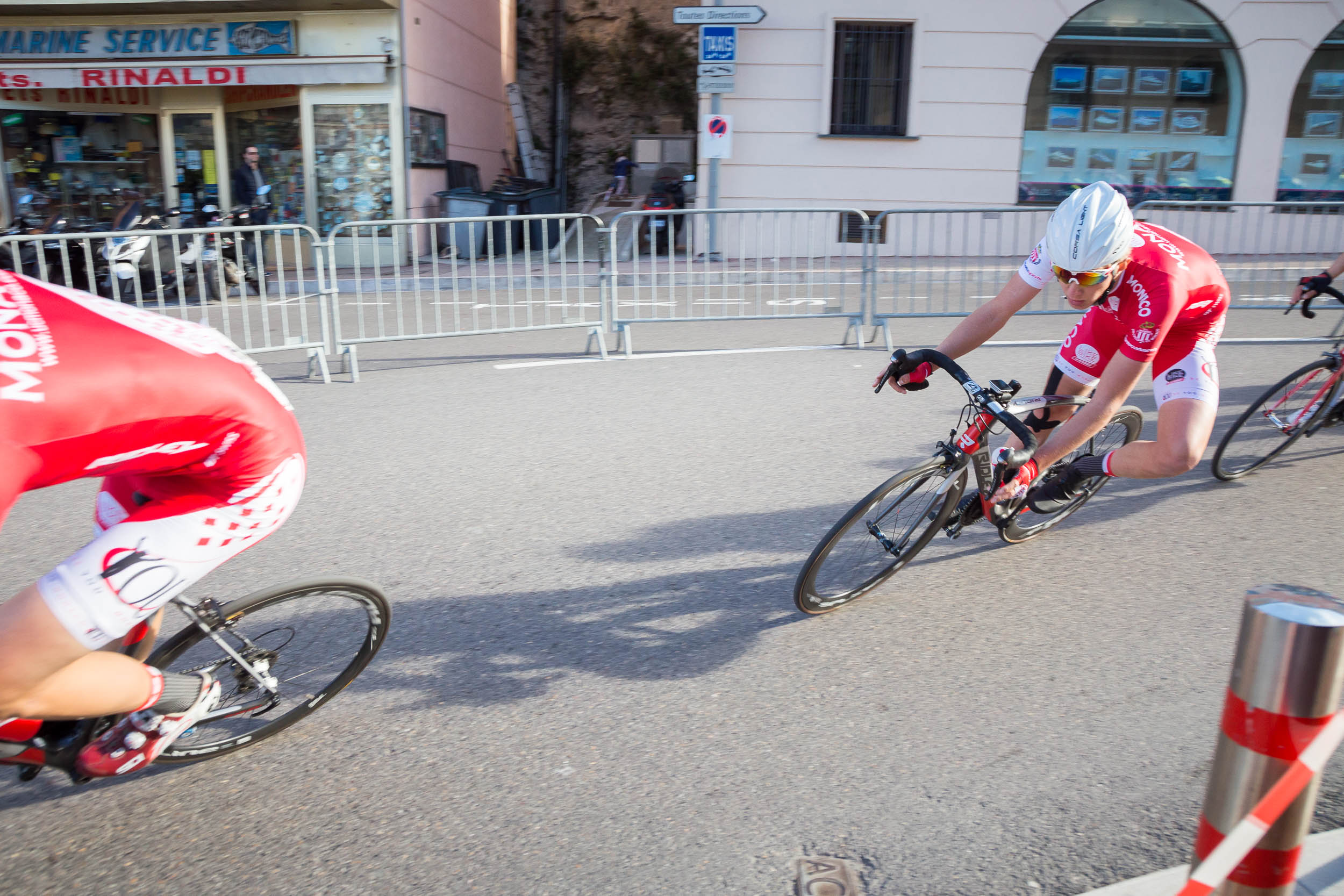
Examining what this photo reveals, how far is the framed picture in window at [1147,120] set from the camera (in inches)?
639

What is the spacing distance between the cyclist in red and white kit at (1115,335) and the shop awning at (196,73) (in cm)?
1392

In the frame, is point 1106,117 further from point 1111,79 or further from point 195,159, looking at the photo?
point 195,159

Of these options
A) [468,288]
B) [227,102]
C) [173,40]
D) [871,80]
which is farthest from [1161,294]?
[227,102]

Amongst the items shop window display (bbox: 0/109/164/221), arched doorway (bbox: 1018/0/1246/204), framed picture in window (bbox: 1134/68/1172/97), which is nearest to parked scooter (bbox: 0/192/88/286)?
shop window display (bbox: 0/109/164/221)

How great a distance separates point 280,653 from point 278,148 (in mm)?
15337

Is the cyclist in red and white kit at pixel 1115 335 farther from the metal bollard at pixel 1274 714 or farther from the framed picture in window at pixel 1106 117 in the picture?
the framed picture in window at pixel 1106 117

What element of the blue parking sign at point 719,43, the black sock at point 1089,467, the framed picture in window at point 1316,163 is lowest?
the black sock at point 1089,467

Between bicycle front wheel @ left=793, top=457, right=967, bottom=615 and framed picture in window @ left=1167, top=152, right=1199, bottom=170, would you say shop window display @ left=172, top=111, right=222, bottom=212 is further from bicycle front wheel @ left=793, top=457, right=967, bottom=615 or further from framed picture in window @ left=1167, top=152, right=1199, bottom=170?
bicycle front wheel @ left=793, top=457, right=967, bottom=615

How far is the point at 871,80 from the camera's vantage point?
15.9m

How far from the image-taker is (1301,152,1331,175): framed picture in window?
16312 millimetres

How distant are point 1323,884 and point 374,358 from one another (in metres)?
8.00

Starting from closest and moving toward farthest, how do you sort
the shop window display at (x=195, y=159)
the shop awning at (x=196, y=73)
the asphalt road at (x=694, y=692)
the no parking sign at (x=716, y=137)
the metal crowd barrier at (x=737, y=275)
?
1. the asphalt road at (x=694, y=692)
2. the metal crowd barrier at (x=737, y=275)
3. the no parking sign at (x=716, y=137)
4. the shop awning at (x=196, y=73)
5. the shop window display at (x=195, y=159)

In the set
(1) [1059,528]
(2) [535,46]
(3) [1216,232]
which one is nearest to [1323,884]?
(1) [1059,528]

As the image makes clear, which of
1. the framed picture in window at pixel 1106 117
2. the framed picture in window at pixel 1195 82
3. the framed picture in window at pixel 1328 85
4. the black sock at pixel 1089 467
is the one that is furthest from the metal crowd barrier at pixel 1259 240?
the black sock at pixel 1089 467
